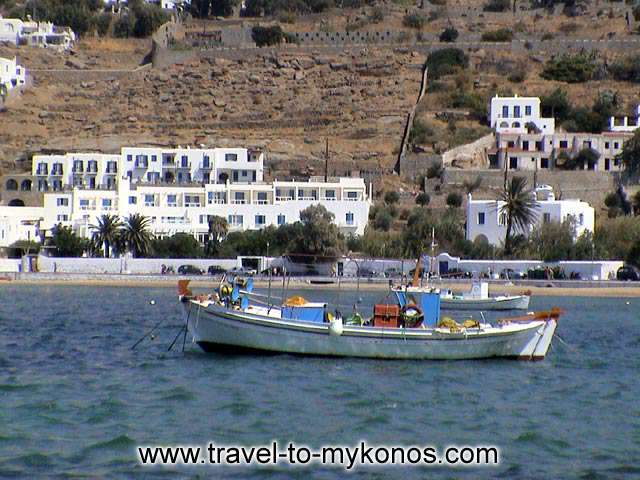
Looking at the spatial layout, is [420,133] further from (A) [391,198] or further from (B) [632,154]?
(B) [632,154]

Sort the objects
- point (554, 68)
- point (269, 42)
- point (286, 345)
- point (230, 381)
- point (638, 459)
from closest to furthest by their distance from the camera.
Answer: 1. point (638, 459)
2. point (230, 381)
3. point (286, 345)
4. point (554, 68)
5. point (269, 42)

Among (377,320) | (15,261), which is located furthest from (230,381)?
(15,261)

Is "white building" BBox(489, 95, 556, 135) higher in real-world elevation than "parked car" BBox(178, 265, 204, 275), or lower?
higher

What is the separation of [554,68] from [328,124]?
15.3 m

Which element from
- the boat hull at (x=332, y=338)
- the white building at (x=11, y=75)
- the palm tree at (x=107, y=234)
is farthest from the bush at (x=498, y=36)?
the boat hull at (x=332, y=338)

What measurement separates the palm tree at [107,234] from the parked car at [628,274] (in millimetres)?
24151

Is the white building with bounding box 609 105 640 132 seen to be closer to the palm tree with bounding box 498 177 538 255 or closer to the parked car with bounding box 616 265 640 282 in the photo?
the palm tree with bounding box 498 177 538 255

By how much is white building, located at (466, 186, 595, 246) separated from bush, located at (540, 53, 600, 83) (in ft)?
79.5

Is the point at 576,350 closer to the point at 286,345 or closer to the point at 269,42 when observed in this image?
the point at 286,345

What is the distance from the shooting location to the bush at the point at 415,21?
3989 inches

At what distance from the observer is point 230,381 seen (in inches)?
1070

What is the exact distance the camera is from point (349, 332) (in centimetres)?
3014

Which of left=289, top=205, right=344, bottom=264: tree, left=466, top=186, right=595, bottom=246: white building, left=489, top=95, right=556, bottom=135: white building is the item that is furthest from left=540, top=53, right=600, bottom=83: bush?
left=289, top=205, right=344, bottom=264: tree

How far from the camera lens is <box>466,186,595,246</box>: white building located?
67438 mm
